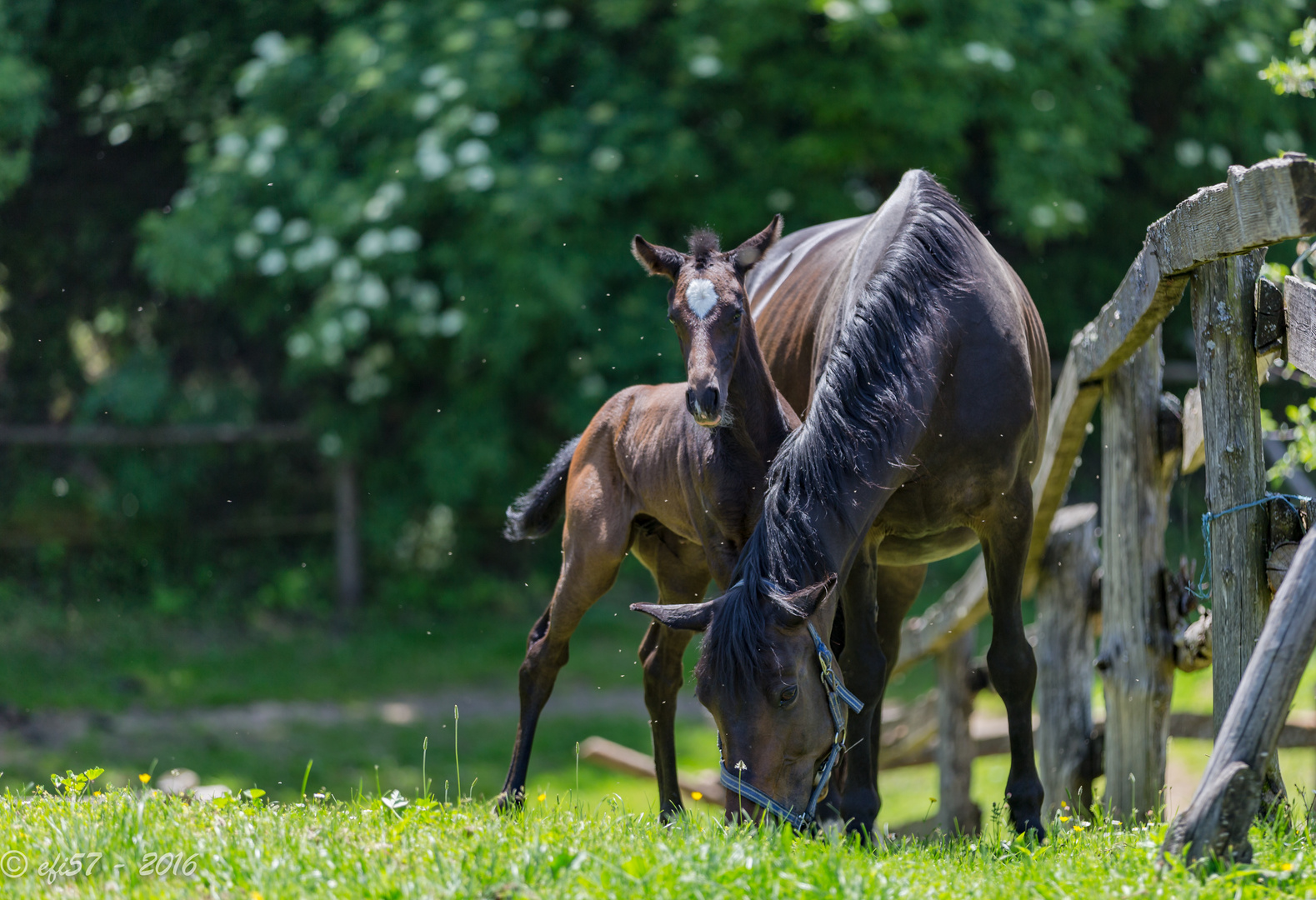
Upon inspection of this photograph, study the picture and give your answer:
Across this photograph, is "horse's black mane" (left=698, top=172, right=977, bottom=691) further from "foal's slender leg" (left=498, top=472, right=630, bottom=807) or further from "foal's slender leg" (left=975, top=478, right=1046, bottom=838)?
"foal's slender leg" (left=498, top=472, right=630, bottom=807)

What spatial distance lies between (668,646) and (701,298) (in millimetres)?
1613

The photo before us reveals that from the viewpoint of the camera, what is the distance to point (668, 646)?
4801 mm

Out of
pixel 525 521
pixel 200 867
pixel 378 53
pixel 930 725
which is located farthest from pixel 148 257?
pixel 200 867

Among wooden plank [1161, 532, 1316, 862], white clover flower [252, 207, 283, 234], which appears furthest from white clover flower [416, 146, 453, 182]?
wooden plank [1161, 532, 1316, 862]

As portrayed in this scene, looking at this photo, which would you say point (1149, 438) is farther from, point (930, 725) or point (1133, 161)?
point (1133, 161)

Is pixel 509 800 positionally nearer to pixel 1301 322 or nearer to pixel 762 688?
pixel 762 688

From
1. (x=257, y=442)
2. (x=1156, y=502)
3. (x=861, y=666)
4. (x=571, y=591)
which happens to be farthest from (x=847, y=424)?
(x=257, y=442)

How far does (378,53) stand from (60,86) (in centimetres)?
354

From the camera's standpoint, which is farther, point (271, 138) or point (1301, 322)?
point (271, 138)

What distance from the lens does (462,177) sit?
A: 934cm

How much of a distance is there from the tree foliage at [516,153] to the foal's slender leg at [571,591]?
16.4 feet

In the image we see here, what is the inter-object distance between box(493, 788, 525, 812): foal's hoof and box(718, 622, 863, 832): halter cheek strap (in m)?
1.10

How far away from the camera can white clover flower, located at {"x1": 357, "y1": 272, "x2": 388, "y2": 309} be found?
31.2 ft

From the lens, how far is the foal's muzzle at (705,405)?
3.47m
